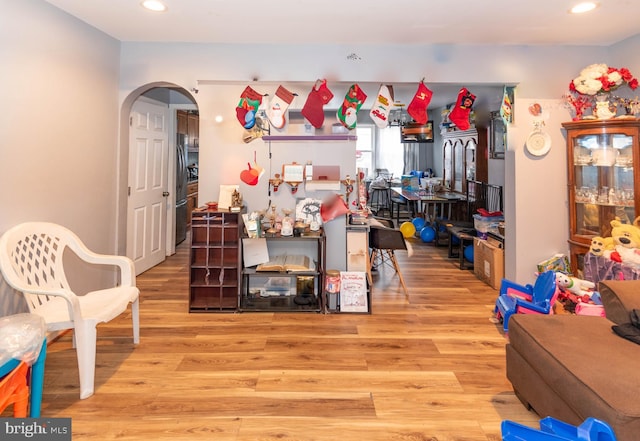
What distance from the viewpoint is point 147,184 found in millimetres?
4520

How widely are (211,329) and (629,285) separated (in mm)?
2754

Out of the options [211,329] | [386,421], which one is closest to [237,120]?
[211,329]

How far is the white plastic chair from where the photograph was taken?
206 cm

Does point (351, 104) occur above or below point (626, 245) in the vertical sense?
above

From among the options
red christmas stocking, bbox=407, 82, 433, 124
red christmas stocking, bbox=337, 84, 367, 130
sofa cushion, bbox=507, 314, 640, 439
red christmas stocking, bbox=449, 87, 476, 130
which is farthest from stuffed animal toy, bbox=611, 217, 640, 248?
red christmas stocking, bbox=337, 84, 367, 130

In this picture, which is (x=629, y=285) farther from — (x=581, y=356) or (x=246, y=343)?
(x=246, y=343)

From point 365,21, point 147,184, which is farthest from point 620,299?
point 147,184

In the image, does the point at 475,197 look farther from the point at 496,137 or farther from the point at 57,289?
the point at 57,289

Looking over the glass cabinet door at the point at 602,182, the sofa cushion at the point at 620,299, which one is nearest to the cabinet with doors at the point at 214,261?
the sofa cushion at the point at 620,299

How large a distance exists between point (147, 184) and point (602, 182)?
15.5 feet

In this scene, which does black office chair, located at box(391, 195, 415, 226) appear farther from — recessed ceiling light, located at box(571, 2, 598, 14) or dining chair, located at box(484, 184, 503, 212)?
recessed ceiling light, located at box(571, 2, 598, 14)

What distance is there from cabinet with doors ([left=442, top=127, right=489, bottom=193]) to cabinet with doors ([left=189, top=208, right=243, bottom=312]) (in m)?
4.09

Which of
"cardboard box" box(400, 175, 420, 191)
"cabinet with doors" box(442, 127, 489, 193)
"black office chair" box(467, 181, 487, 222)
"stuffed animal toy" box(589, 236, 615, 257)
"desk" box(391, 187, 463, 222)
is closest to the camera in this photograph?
"stuffed animal toy" box(589, 236, 615, 257)

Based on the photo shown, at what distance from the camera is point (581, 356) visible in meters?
1.63
